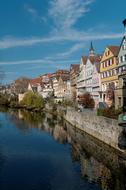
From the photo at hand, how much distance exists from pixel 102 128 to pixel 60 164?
8.03m

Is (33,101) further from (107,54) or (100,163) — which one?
(100,163)

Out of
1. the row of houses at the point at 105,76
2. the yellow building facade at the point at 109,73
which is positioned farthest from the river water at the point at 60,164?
the yellow building facade at the point at 109,73

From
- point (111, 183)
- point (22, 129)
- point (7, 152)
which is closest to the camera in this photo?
point (111, 183)

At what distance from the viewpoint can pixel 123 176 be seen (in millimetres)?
22500

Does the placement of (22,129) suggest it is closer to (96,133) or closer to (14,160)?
(96,133)

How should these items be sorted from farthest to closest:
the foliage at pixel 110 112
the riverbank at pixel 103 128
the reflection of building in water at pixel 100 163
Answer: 1. the foliage at pixel 110 112
2. the riverbank at pixel 103 128
3. the reflection of building in water at pixel 100 163

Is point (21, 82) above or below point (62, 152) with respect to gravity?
above

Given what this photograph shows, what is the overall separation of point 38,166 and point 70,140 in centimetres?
1390

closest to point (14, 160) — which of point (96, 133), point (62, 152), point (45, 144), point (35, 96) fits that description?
point (62, 152)

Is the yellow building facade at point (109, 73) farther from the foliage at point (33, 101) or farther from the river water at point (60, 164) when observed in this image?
the foliage at point (33, 101)

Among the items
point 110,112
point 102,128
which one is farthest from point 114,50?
point 102,128

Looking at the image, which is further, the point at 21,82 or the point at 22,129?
the point at 21,82

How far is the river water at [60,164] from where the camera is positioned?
70.7 feet

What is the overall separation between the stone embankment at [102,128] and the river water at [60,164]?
785mm
